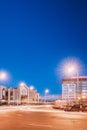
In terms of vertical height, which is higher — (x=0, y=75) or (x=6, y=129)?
(x=0, y=75)

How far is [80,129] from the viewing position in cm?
1761

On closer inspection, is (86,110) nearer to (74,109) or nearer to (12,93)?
(74,109)

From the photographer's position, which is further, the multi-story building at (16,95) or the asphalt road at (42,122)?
the multi-story building at (16,95)

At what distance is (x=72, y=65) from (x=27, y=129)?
31.1 m

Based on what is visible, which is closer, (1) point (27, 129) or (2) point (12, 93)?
(1) point (27, 129)

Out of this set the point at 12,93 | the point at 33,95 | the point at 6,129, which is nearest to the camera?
the point at 6,129

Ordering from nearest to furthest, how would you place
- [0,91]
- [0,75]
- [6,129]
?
1. [6,129]
2. [0,75]
3. [0,91]

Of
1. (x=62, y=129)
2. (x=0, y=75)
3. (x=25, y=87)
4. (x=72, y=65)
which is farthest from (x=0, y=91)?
(x=62, y=129)

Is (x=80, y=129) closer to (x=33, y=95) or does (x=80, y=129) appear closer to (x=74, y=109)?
(x=74, y=109)

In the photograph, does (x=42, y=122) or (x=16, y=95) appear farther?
(x=16, y=95)

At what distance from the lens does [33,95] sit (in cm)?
19500

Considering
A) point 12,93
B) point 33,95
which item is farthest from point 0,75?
point 33,95

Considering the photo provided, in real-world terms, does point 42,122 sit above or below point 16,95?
above

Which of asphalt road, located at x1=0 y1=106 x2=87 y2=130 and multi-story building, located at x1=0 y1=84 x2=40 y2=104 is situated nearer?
asphalt road, located at x1=0 y1=106 x2=87 y2=130
